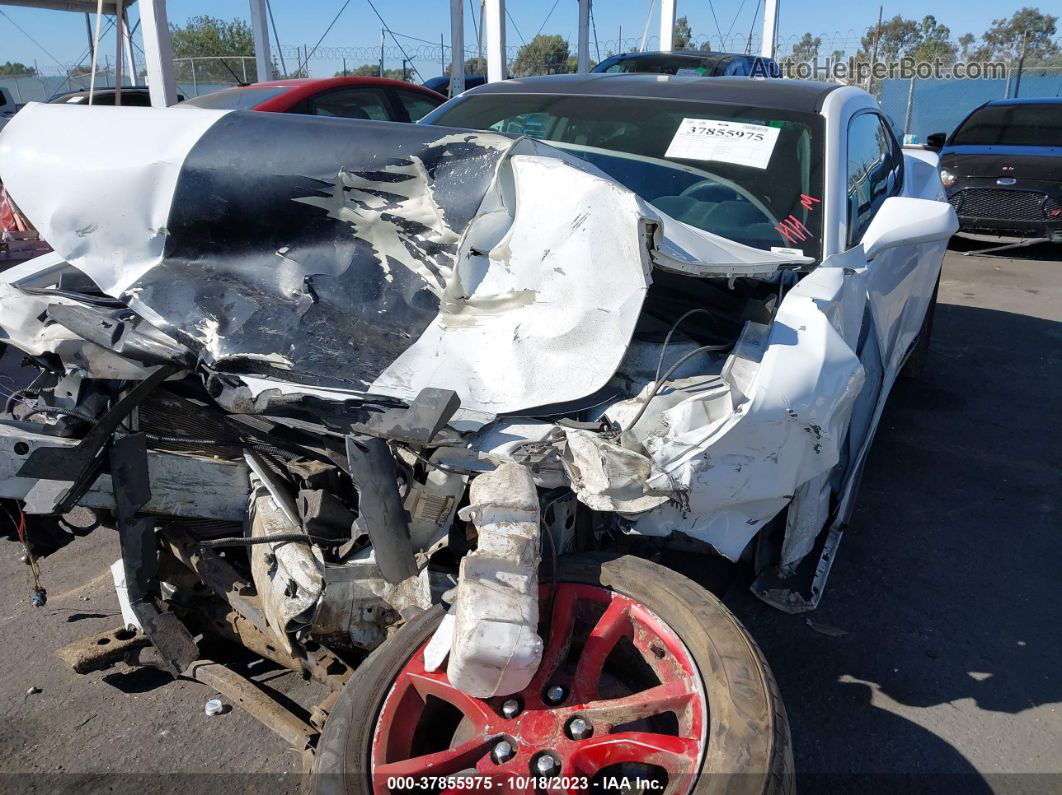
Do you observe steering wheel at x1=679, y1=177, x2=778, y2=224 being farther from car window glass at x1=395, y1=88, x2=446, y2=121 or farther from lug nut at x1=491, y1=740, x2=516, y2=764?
car window glass at x1=395, y1=88, x2=446, y2=121

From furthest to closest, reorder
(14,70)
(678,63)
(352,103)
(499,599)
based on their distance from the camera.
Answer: (14,70) < (678,63) < (352,103) < (499,599)

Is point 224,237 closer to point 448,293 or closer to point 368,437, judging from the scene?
point 448,293

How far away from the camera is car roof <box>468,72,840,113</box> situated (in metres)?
3.31

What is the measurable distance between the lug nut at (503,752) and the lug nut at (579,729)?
0.43 feet

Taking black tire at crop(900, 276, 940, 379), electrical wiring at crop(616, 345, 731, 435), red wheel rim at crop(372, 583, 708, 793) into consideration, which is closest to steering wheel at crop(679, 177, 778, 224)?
electrical wiring at crop(616, 345, 731, 435)

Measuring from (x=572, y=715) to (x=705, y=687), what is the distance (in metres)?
0.30

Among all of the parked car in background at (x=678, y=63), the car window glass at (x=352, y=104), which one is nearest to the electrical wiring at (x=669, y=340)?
the car window glass at (x=352, y=104)

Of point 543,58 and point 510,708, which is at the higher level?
point 543,58

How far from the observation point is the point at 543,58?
3909 centimetres

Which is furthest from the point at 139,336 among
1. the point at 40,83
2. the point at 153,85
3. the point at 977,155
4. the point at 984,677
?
the point at 40,83

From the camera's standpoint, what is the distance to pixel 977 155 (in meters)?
8.83

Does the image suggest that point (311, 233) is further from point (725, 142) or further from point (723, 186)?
point (725, 142)

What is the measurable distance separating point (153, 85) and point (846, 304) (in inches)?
340

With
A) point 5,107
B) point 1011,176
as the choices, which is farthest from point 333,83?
point 5,107
